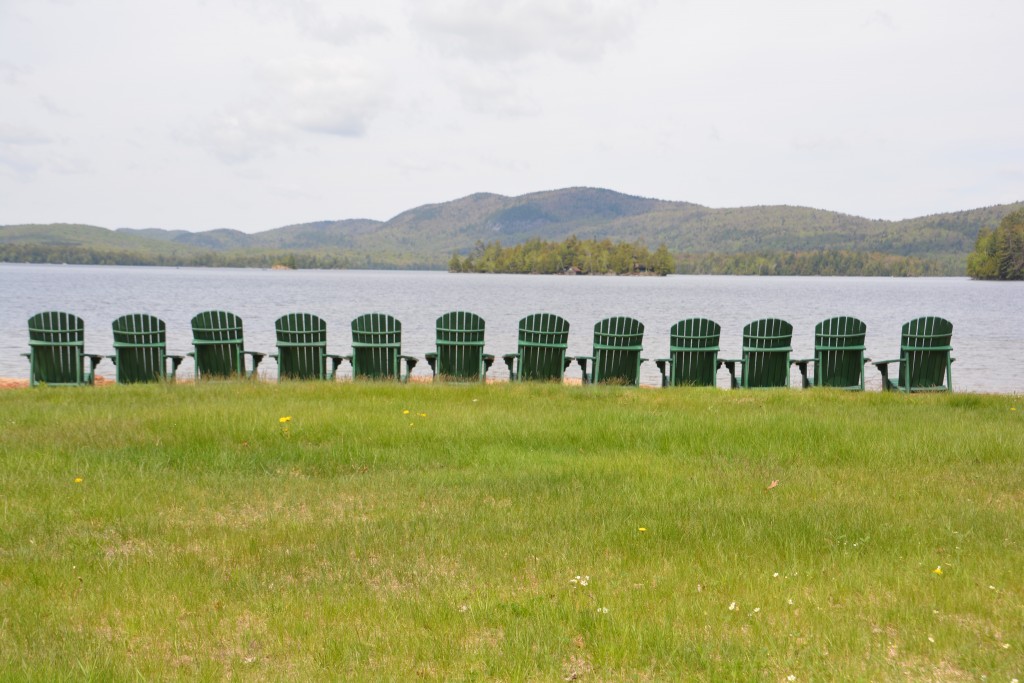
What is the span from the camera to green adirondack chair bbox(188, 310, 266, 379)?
12016 mm

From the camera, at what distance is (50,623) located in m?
3.87

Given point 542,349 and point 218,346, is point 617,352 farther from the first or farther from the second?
point 218,346

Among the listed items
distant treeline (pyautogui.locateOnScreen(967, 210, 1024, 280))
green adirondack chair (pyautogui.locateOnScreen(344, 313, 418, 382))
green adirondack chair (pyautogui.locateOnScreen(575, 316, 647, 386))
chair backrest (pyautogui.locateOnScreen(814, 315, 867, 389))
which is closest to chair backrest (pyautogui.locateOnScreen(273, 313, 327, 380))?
green adirondack chair (pyautogui.locateOnScreen(344, 313, 418, 382))

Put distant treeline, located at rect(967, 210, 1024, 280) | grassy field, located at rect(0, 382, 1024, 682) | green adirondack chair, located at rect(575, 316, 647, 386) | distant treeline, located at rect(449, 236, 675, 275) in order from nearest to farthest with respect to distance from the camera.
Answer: grassy field, located at rect(0, 382, 1024, 682) < green adirondack chair, located at rect(575, 316, 647, 386) < distant treeline, located at rect(967, 210, 1024, 280) < distant treeline, located at rect(449, 236, 675, 275)

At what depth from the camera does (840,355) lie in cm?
1222

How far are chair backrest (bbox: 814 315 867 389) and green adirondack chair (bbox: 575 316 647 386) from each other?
7.89 feet

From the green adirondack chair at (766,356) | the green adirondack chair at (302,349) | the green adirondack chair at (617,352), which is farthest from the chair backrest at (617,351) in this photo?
the green adirondack chair at (302,349)

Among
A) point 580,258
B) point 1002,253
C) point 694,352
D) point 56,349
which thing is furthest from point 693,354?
point 580,258

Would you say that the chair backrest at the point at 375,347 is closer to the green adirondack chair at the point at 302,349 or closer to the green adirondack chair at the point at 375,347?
the green adirondack chair at the point at 375,347

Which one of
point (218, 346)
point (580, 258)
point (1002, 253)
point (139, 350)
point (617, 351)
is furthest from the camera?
point (580, 258)

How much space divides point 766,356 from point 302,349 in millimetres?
6069

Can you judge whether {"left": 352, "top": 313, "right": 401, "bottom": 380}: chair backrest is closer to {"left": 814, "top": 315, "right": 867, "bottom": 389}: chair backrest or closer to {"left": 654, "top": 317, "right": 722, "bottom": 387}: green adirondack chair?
{"left": 654, "top": 317, "right": 722, "bottom": 387}: green adirondack chair

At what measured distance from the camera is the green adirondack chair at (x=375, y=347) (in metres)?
12.0

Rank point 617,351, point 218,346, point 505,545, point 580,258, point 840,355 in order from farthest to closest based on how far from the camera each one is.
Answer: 1. point 580,258
2. point 840,355
3. point 218,346
4. point 617,351
5. point 505,545
